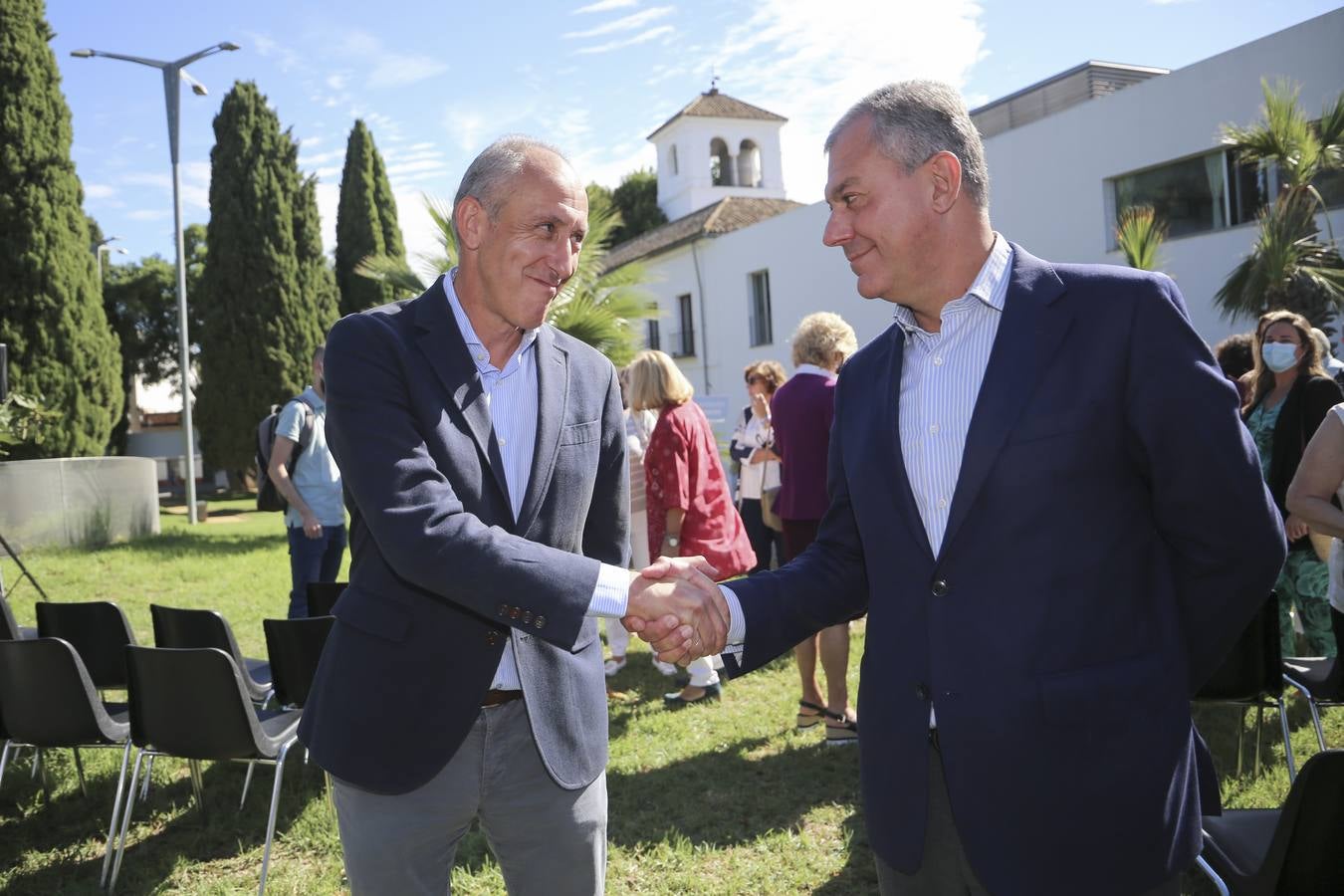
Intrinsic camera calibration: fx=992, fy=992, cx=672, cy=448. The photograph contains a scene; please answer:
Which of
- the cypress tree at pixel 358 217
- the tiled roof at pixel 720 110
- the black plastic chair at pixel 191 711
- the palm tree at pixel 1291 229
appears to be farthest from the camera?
the tiled roof at pixel 720 110

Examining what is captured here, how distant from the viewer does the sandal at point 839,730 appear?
5.38 meters

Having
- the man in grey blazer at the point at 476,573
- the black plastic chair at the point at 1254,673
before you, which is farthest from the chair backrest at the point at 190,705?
the black plastic chair at the point at 1254,673

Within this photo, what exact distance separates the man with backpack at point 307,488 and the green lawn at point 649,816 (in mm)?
1762

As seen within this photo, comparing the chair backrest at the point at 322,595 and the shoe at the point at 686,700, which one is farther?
the shoe at the point at 686,700

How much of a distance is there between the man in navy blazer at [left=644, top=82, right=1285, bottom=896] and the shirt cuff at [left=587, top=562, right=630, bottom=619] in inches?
23.6

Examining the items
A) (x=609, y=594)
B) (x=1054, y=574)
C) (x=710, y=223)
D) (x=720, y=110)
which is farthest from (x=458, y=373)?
(x=720, y=110)

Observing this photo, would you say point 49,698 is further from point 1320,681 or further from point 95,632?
point 1320,681

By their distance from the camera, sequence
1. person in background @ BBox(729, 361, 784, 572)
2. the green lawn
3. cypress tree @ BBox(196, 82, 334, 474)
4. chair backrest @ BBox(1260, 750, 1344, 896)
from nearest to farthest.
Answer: chair backrest @ BBox(1260, 750, 1344, 896) < the green lawn < person in background @ BBox(729, 361, 784, 572) < cypress tree @ BBox(196, 82, 334, 474)

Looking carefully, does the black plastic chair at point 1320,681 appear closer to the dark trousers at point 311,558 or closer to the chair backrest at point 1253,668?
the chair backrest at point 1253,668

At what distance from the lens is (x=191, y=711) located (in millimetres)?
3979

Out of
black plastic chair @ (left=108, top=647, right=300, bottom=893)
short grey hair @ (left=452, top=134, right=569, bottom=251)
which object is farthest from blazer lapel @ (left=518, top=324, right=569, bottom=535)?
black plastic chair @ (left=108, top=647, right=300, bottom=893)

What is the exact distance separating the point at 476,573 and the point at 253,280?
24.1 metres

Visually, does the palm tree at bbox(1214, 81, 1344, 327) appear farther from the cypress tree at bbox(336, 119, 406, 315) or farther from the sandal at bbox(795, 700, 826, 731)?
the cypress tree at bbox(336, 119, 406, 315)

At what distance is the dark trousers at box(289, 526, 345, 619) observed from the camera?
22.8 ft
